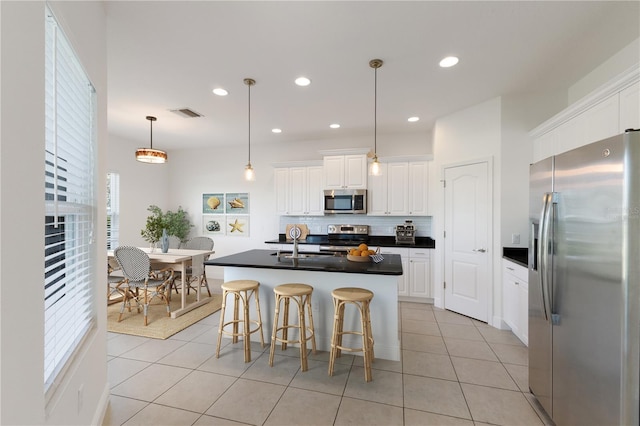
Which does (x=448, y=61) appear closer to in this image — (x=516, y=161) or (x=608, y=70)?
(x=608, y=70)

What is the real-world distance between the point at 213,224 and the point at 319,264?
4322 millimetres

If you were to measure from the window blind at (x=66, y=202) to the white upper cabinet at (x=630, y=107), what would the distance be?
353 cm

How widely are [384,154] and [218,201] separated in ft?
12.2

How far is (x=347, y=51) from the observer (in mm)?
2576

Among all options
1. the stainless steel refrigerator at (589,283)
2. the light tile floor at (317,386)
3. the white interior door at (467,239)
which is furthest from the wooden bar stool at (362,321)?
the white interior door at (467,239)

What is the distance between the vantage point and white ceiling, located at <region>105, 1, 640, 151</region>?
208 centimetres

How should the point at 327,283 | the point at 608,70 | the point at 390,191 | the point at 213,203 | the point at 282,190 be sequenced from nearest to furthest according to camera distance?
the point at 608,70, the point at 327,283, the point at 390,191, the point at 282,190, the point at 213,203

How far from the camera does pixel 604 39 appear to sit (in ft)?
7.86

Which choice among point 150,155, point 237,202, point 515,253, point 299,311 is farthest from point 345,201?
point 150,155

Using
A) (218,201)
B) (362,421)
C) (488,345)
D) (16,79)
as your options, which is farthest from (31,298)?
(218,201)

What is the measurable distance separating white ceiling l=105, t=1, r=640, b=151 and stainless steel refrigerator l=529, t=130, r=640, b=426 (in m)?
1.24

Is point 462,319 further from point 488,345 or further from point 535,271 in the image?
point 535,271

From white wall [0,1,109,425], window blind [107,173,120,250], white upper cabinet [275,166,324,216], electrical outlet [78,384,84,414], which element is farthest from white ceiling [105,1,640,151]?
electrical outlet [78,384,84,414]

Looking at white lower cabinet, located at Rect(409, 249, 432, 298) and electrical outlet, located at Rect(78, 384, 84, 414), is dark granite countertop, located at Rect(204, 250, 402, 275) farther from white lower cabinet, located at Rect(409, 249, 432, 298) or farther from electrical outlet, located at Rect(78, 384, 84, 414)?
white lower cabinet, located at Rect(409, 249, 432, 298)
